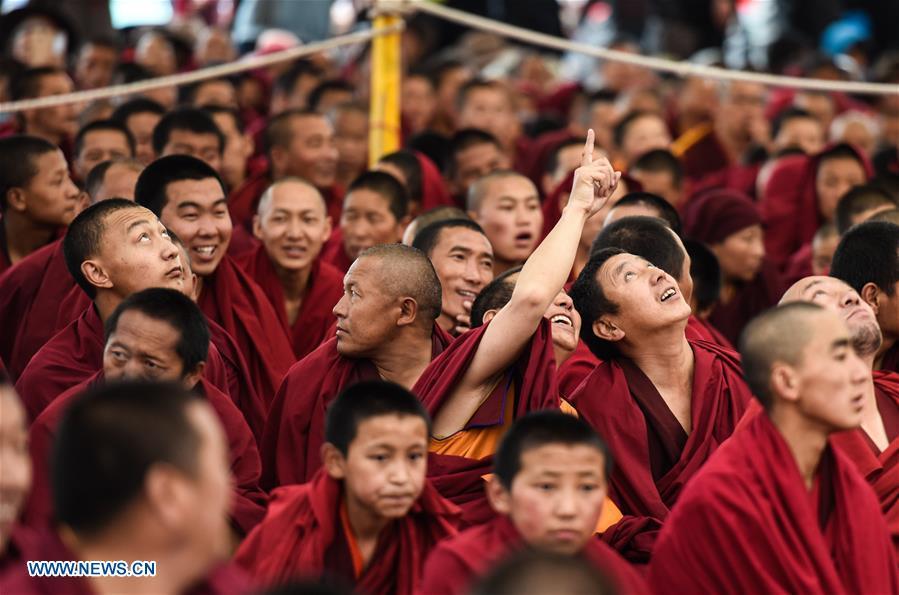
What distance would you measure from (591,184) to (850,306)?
96cm

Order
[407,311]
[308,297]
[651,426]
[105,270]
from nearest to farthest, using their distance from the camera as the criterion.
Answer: [651,426] < [407,311] < [105,270] < [308,297]

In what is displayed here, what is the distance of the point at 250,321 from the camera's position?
602 centimetres

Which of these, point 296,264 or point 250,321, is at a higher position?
point 296,264

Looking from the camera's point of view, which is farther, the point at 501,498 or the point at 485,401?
the point at 485,401

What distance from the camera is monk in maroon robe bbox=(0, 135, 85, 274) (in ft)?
21.2

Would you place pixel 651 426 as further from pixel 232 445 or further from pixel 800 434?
pixel 232 445

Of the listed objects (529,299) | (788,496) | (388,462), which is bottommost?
(788,496)

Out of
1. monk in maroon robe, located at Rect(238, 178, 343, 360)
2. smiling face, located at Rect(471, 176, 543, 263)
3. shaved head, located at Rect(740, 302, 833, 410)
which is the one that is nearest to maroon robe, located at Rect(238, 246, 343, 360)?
monk in maroon robe, located at Rect(238, 178, 343, 360)

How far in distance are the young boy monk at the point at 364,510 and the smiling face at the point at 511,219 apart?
2.77 m

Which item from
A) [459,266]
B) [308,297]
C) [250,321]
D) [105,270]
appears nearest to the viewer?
[105,270]

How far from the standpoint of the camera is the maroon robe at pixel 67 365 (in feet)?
16.2

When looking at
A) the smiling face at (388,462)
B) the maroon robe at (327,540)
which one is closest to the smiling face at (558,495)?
the smiling face at (388,462)

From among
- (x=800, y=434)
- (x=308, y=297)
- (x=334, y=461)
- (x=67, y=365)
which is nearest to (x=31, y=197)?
(x=308, y=297)

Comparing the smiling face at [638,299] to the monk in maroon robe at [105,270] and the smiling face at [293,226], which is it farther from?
the smiling face at [293,226]
